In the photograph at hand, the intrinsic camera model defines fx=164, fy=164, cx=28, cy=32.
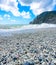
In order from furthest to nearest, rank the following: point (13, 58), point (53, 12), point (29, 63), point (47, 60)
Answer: point (53, 12) < point (13, 58) < point (47, 60) < point (29, 63)

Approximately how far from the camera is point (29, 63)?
6.30 m

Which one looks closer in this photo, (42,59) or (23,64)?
(23,64)

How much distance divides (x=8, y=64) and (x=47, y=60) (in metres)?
1.65

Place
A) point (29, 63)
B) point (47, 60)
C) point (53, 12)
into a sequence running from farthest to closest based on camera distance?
point (53, 12) < point (47, 60) < point (29, 63)

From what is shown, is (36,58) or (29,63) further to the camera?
(36,58)

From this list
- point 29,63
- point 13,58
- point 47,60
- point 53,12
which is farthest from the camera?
point 53,12

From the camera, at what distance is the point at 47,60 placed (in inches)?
274

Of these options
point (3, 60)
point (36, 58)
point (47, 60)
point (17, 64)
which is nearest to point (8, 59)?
point (3, 60)

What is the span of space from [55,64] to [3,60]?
2.33m

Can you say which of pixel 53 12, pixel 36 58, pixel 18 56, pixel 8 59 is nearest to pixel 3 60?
pixel 8 59

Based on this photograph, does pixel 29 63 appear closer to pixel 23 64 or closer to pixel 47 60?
pixel 23 64

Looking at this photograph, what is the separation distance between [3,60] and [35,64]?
157 centimetres

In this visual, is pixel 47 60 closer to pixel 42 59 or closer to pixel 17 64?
pixel 42 59

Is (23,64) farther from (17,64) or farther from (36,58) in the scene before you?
(36,58)
